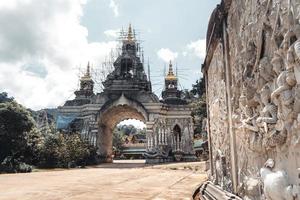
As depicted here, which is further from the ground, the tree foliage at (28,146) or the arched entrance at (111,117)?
the arched entrance at (111,117)

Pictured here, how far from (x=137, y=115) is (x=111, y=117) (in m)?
2.30

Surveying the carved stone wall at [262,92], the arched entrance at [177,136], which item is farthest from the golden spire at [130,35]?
the carved stone wall at [262,92]

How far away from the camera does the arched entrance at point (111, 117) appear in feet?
89.9

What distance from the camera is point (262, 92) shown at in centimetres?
335

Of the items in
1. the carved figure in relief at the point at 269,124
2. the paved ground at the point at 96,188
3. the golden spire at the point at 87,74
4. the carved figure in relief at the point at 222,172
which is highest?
the golden spire at the point at 87,74

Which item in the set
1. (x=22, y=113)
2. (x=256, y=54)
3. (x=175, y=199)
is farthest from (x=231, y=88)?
(x=22, y=113)

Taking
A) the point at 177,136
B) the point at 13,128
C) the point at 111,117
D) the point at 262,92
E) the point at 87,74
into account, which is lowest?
the point at 262,92

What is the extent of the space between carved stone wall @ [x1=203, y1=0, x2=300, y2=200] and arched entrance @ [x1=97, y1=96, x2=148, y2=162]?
72.5ft

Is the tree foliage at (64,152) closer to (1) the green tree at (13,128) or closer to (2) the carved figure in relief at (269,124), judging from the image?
(1) the green tree at (13,128)

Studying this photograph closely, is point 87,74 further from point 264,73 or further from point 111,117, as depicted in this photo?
point 264,73

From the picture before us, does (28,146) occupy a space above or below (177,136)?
below

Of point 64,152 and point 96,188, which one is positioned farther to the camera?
point 64,152

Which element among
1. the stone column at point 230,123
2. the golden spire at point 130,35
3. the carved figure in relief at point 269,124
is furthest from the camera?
the golden spire at point 130,35

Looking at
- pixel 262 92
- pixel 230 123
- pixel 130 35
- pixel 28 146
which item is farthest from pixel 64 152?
pixel 262 92
